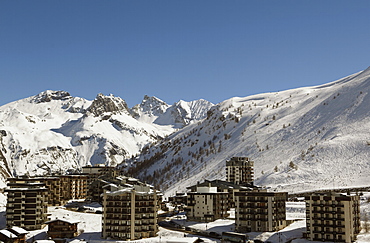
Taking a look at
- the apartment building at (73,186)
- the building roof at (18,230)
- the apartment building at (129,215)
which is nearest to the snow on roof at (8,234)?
the building roof at (18,230)

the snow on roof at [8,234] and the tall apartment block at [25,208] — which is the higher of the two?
the tall apartment block at [25,208]

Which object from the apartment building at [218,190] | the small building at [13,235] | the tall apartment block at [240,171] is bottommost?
the small building at [13,235]

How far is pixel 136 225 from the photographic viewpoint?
102m

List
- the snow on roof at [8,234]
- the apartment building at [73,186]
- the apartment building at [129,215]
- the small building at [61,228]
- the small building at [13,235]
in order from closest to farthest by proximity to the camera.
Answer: the small building at [13,235] → the snow on roof at [8,234] → the apartment building at [129,215] → the small building at [61,228] → the apartment building at [73,186]

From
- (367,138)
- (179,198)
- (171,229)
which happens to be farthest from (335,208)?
(367,138)

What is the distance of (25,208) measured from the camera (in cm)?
11269

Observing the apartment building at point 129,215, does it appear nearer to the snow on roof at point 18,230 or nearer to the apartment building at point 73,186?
the snow on roof at point 18,230

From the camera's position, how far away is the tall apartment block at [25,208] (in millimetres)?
111688

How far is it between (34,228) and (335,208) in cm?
6701

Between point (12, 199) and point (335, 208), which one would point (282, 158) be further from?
point (12, 199)

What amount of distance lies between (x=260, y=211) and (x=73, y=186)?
8675 centimetres

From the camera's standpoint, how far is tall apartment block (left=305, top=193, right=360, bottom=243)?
89375 millimetres

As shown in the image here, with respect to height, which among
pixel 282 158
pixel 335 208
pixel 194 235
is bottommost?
pixel 194 235

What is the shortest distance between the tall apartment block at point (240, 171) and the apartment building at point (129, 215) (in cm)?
6909
